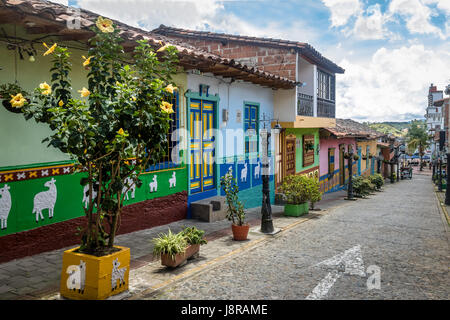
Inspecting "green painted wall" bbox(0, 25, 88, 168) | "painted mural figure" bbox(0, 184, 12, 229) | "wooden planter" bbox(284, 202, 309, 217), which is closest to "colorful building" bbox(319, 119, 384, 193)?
"wooden planter" bbox(284, 202, 309, 217)

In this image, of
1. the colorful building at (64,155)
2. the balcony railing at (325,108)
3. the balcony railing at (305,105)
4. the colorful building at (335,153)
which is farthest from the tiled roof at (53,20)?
the colorful building at (335,153)

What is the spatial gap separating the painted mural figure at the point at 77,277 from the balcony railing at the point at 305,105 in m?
10.9

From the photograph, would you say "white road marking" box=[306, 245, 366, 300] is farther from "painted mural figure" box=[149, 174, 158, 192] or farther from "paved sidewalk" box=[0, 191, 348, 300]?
"painted mural figure" box=[149, 174, 158, 192]

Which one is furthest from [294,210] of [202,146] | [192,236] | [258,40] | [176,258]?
[258,40]

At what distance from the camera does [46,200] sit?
620 cm

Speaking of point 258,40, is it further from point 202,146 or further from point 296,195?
point 296,195

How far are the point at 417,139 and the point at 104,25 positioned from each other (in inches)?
2770

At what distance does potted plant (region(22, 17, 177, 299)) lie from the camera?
4.27m

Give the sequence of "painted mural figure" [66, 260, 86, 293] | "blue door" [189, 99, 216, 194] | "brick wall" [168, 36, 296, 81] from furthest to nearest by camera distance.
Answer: "brick wall" [168, 36, 296, 81], "blue door" [189, 99, 216, 194], "painted mural figure" [66, 260, 86, 293]

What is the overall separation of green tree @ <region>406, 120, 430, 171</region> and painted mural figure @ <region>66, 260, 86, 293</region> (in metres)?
68.2

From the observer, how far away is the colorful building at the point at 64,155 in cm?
559

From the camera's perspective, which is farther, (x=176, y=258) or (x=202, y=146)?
(x=202, y=146)
